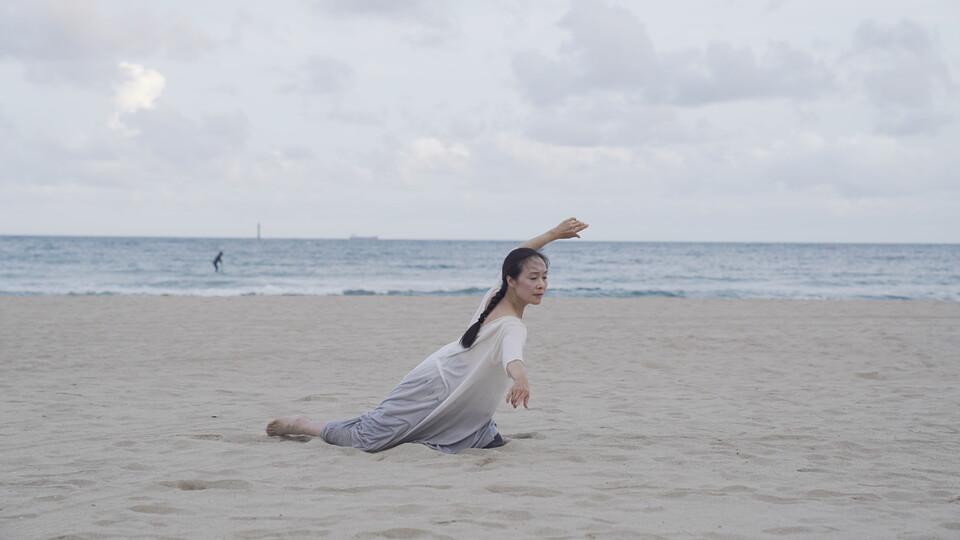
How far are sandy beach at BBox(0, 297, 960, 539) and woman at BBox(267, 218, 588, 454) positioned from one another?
138 millimetres

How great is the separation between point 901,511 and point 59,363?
855cm

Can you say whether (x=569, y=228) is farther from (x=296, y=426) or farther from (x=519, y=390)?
(x=296, y=426)

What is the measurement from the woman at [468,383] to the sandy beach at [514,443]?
0.14 meters

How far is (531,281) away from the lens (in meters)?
4.43

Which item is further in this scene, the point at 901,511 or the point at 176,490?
the point at 176,490

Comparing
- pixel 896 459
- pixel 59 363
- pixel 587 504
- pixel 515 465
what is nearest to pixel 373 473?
pixel 515 465

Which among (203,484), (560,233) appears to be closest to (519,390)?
(560,233)

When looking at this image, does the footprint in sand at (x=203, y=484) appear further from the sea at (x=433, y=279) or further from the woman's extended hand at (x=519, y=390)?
the sea at (x=433, y=279)

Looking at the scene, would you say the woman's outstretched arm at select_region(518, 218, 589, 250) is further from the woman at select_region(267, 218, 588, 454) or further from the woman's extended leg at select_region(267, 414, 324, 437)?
the woman's extended leg at select_region(267, 414, 324, 437)

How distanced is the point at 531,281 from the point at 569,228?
506mm

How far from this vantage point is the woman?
4453 mm

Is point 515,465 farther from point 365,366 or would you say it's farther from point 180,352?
point 180,352

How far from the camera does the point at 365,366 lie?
934 centimetres

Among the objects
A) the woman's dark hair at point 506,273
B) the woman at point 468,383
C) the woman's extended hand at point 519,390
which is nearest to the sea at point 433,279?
the woman at point 468,383
